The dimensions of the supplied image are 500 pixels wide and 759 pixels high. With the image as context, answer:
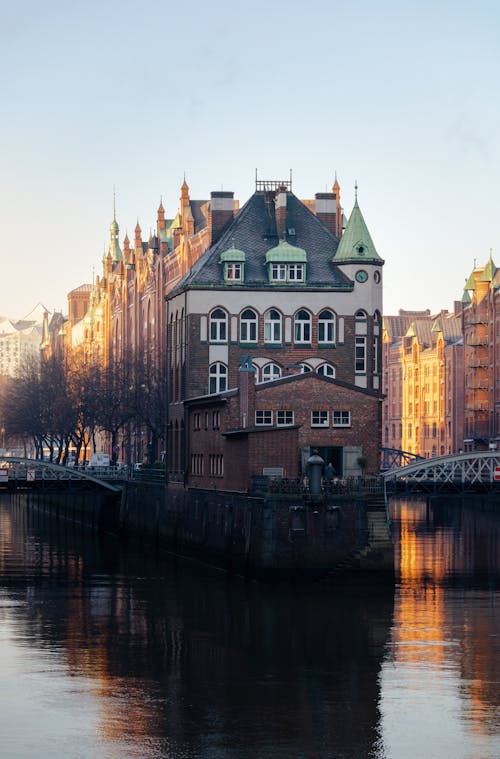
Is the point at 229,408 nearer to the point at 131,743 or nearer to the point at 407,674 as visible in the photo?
the point at 407,674

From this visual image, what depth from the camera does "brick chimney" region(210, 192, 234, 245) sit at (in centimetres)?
11388

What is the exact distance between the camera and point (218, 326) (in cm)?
10694

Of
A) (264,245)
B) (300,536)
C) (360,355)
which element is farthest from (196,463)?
(300,536)

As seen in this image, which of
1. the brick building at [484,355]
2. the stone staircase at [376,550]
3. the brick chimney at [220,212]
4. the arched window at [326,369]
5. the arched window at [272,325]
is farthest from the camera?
the brick building at [484,355]

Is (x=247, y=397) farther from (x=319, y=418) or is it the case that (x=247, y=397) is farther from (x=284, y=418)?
(x=319, y=418)

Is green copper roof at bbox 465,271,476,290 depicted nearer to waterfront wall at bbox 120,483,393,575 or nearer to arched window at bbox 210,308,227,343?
arched window at bbox 210,308,227,343

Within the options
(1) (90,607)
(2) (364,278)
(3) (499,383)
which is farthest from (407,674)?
(3) (499,383)

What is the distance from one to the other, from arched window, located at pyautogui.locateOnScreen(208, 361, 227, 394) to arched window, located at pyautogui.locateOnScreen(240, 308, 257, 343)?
2.03 m

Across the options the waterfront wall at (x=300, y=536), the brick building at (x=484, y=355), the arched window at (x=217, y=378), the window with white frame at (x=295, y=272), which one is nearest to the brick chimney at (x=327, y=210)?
the window with white frame at (x=295, y=272)

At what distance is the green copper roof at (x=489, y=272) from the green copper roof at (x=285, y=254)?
8574 cm

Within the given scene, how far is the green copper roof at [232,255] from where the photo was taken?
10738cm

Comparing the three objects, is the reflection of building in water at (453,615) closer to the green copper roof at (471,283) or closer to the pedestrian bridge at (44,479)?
the pedestrian bridge at (44,479)

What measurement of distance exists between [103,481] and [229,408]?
36983mm

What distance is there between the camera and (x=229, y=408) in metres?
91.6
